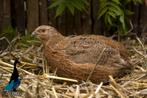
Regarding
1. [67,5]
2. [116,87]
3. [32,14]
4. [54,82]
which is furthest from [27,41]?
[116,87]

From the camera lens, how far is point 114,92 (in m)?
5.24

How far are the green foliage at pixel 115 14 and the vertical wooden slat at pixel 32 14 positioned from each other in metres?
0.81

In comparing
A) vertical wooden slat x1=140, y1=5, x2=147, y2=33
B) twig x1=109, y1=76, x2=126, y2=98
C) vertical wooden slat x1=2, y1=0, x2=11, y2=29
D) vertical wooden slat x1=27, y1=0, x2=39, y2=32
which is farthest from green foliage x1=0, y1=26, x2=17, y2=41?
twig x1=109, y1=76, x2=126, y2=98

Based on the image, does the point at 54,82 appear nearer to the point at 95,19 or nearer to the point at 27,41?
the point at 27,41

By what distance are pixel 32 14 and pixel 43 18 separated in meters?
0.15

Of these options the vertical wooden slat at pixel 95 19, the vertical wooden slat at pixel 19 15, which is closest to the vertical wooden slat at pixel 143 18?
the vertical wooden slat at pixel 95 19

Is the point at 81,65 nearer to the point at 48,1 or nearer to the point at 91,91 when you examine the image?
the point at 91,91

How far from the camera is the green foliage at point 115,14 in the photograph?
257 inches

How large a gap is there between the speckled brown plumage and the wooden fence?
1.32 metres

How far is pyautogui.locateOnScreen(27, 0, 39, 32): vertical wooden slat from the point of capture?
7.09m

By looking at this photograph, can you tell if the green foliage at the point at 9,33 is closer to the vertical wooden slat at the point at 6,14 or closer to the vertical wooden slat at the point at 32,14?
the vertical wooden slat at the point at 6,14

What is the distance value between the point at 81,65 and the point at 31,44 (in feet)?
4.28

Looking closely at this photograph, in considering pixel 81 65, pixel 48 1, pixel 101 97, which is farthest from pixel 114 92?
pixel 48 1

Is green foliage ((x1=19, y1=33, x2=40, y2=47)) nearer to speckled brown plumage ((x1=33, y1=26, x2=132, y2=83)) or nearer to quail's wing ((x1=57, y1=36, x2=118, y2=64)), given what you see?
speckled brown plumage ((x1=33, y1=26, x2=132, y2=83))
